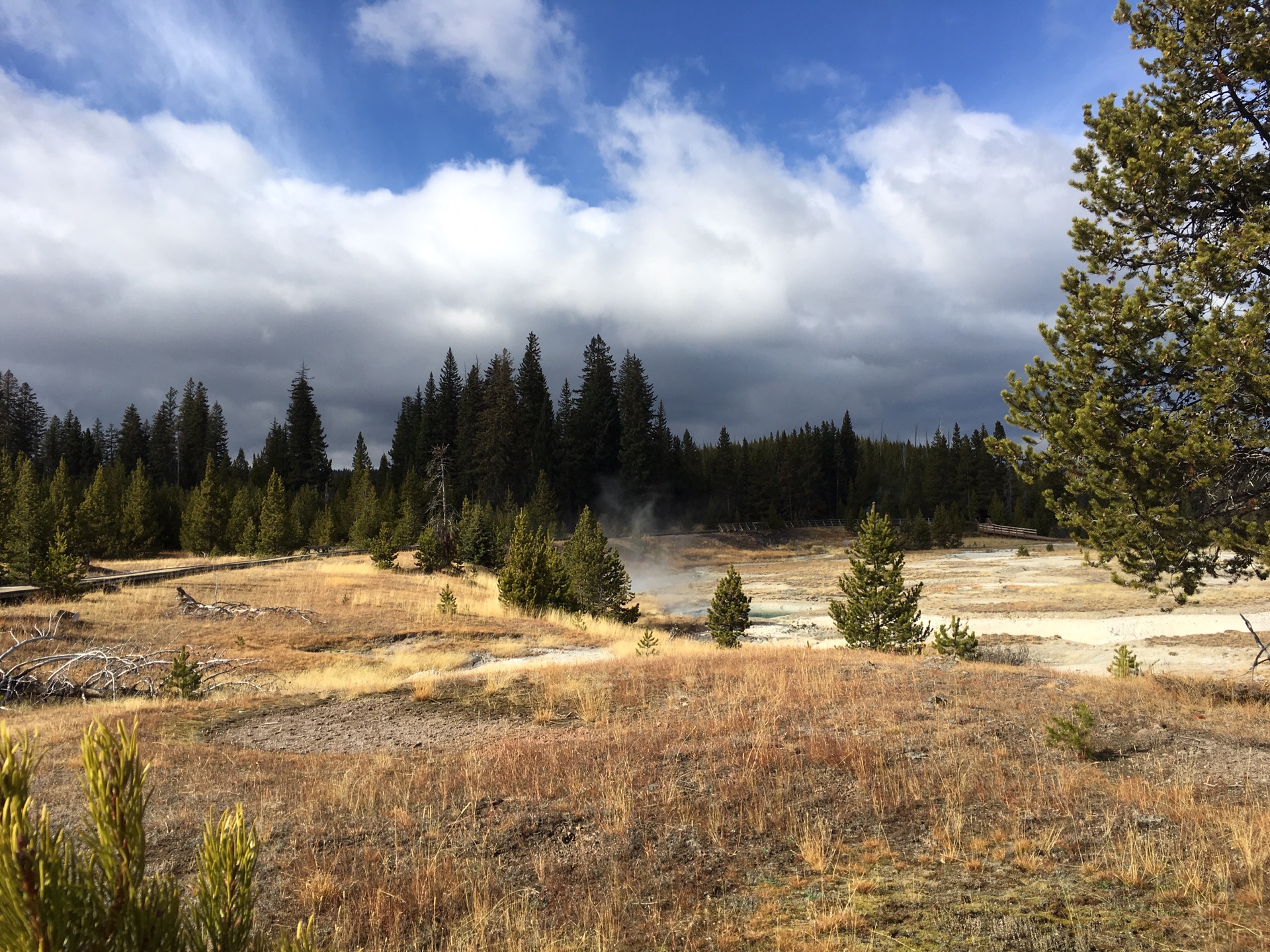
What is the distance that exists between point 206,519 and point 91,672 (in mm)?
45216

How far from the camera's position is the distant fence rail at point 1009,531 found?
83.0m

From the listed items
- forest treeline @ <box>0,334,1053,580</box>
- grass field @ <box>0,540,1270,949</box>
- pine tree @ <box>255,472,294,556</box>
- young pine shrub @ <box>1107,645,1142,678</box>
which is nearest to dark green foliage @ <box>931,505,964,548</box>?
forest treeline @ <box>0,334,1053,580</box>

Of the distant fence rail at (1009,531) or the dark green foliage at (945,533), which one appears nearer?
the dark green foliage at (945,533)

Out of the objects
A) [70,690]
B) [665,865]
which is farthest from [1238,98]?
[70,690]

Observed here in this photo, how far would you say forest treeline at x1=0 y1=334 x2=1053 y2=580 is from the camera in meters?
52.1

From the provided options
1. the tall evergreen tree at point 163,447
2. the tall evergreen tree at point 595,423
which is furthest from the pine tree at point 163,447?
the tall evergreen tree at point 595,423

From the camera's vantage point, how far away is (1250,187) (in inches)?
367

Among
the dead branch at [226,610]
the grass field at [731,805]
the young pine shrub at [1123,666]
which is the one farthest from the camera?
the dead branch at [226,610]

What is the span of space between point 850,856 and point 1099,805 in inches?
109

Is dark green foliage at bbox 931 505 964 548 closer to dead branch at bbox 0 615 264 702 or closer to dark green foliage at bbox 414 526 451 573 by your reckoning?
dark green foliage at bbox 414 526 451 573

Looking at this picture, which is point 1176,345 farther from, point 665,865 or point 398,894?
point 398,894

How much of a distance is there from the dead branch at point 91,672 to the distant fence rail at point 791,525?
69.2 meters

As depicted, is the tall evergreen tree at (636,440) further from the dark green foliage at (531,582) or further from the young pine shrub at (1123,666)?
the young pine shrub at (1123,666)

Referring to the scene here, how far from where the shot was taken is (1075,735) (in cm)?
808
